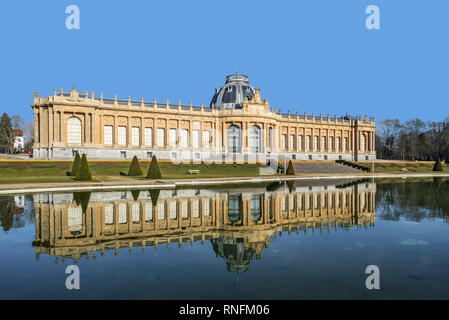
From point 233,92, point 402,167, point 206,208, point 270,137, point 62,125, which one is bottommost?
point 206,208

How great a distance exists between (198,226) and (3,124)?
284 ft

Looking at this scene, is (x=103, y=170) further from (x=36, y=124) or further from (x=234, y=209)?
(x=234, y=209)

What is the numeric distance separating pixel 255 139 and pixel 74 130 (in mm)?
35832

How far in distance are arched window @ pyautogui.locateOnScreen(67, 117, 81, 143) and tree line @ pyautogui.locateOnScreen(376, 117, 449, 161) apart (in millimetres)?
92712

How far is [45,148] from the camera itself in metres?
54.5

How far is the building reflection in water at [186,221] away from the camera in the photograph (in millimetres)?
10133

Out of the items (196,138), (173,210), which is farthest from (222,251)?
(196,138)

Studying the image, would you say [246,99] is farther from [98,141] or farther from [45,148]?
[45,148]

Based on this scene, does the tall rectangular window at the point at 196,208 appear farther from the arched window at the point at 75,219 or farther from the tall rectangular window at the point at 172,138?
the tall rectangular window at the point at 172,138

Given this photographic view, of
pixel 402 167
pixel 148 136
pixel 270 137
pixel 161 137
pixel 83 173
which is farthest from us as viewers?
pixel 270 137

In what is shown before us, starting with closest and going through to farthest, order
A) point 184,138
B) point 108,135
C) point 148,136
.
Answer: point 108,135 < point 148,136 < point 184,138

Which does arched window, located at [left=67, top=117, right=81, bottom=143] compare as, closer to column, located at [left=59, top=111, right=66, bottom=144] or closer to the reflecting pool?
column, located at [left=59, top=111, right=66, bottom=144]

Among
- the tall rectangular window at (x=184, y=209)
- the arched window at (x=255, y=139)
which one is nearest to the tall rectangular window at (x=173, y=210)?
the tall rectangular window at (x=184, y=209)

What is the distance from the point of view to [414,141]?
101 m
